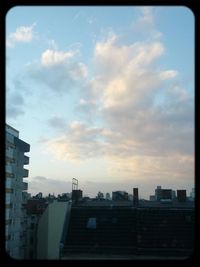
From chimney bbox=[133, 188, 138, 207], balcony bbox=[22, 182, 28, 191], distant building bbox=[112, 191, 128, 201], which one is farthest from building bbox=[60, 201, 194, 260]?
balcony bbox=[22, 182, 28, 191]

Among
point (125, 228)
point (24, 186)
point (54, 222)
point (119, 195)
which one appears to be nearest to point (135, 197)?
point (125, 228)

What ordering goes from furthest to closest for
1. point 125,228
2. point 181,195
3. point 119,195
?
point 119,195
point 181,195
point 125,228

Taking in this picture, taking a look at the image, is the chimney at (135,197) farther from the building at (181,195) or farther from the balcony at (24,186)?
the balcony at (24,186)

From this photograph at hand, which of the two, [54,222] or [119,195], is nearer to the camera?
[54,222]

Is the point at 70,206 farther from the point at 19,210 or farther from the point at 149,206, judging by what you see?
the point at 19,210

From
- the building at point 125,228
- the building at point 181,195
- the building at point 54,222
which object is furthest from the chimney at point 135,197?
the building at point 54,222

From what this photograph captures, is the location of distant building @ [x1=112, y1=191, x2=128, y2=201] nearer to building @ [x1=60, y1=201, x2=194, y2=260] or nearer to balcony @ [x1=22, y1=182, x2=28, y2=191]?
building @ [x1=60, y1=201, x2=194, y2=260]

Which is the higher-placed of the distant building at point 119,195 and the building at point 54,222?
the distant building at point 119,195

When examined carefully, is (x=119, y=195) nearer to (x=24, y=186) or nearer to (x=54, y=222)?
(x=54, y=222)

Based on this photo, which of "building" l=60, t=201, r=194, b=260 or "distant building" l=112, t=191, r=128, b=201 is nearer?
"building" l=60, t=201, r=194, b=260

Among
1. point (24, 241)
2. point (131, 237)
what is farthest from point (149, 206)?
point (24, 241)

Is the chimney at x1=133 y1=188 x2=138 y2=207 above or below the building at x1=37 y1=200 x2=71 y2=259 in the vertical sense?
above

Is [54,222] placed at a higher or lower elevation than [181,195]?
lower
